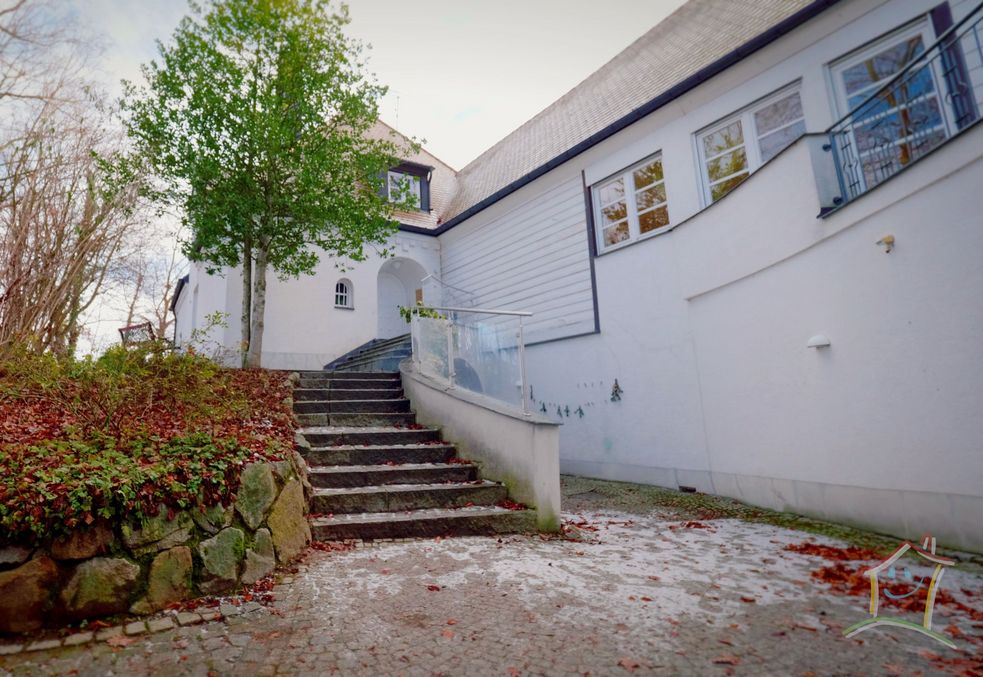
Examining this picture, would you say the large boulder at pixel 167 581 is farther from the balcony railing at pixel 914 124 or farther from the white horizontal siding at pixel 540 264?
the white horizontal siding at pixel 540 264

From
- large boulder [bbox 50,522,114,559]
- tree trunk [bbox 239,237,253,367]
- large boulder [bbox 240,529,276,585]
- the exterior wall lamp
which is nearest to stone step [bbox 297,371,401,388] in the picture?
tree trunk [bbox 239,237,253,367]

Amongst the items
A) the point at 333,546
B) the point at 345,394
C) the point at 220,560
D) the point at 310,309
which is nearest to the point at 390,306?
the point at 310,309

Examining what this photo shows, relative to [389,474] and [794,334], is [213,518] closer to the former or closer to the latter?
[389,474]

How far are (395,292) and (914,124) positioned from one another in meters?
12.8

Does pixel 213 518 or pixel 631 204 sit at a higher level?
pixel 631 204

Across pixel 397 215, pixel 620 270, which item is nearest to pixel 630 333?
pixel 620 270

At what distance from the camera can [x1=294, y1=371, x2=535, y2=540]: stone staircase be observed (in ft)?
15.7

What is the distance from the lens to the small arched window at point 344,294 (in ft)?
45.0

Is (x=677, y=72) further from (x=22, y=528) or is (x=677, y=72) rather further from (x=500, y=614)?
(x=22, y=528)

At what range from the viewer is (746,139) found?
764cm

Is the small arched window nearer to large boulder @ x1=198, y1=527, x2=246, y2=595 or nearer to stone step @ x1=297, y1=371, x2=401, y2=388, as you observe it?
stone step @ x1=297, y1=371, x2=401, y2=388

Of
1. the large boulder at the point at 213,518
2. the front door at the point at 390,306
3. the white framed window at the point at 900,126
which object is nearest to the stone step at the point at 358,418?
the large boulder at the point at 213,518

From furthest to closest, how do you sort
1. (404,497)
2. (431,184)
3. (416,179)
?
(431,184)
(416,179)
(404,497)

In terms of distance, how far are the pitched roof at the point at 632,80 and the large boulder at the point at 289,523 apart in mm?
8429
